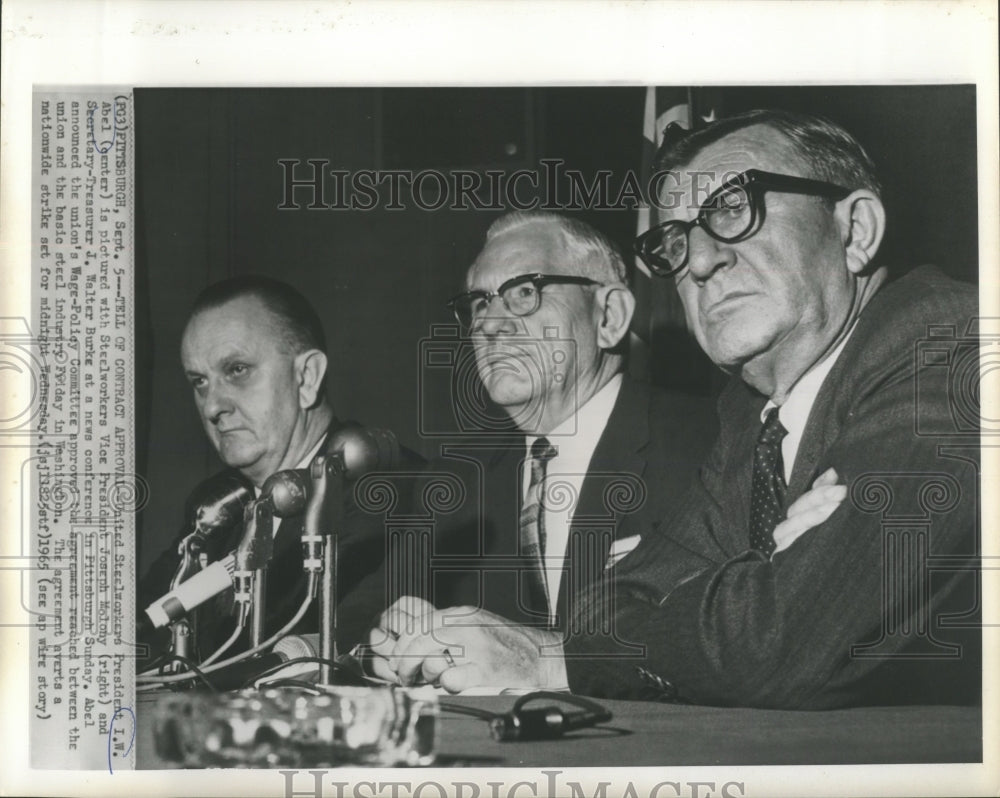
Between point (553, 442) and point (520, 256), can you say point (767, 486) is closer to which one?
point (553, 442)

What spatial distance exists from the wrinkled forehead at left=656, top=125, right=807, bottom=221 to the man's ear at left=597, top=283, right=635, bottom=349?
0.25m

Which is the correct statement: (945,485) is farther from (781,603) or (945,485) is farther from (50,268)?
(50,268)

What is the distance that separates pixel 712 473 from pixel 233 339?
1418 millimetres

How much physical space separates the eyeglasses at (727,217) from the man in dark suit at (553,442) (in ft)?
0.37

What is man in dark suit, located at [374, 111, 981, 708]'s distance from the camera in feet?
8.89

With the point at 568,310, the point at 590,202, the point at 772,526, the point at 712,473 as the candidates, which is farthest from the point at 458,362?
the point at 772,526

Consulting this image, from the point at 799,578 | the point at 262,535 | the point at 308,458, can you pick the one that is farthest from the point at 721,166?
the point at 262,535

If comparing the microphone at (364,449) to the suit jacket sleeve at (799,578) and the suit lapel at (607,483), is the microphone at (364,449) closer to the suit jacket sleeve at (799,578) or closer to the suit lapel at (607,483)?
the suit lapel at (607,483)

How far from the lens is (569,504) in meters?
2.76

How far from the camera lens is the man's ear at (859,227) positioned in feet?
9.05

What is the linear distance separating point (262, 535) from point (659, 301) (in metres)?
1.31
